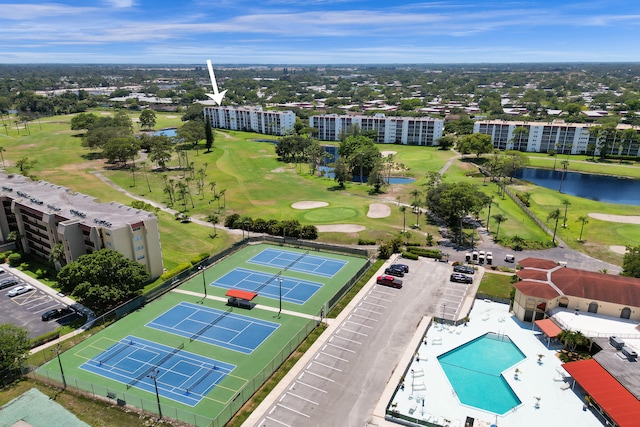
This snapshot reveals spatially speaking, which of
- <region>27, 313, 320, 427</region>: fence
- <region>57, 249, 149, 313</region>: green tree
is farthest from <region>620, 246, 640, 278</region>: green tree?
<region>57, 249, 149, 313</region>: green tree

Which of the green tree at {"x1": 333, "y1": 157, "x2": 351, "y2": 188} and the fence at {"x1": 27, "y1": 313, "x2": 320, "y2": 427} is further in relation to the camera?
the green tree at {"x1": 333, "y1": 157, "x2": 351, "y2": 188}

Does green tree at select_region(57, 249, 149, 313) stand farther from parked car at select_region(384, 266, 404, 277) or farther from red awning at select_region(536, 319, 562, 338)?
red awning at select_region(536, 319, 562, 338)

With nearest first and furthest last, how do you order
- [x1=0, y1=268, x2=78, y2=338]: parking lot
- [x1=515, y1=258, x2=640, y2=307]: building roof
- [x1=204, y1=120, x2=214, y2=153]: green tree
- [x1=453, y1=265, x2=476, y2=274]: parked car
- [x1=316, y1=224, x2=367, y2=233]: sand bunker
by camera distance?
1. [x1=515, y1=258, x2=640, y2=307]: building roof
2. [x1=0, y1=268, x2=78, y2=338]: parking lot
3. [x1=453, y1=265, x2=476, y2=274]: parked car
4. [x1=316, y1=224, x2=367, y2=233]: sand bunker
5. [x1=204, y1=120, x2=214, y2=153]: green tree

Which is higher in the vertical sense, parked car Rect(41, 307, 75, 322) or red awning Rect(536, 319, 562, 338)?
red awning Rect(536, 319, 562, 338)

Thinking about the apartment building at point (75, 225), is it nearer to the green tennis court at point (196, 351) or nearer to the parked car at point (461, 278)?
the green tennis court at point (196, 351)

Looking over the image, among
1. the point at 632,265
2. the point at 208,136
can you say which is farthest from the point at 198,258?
the point at 208,136

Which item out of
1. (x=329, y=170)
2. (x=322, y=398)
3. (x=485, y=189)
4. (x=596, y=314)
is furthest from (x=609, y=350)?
(x=329, y=170)

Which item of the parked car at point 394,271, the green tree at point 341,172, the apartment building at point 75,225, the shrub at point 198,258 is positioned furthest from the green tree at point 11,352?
the green tree at point 341,172

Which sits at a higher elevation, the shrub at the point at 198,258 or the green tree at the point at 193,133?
the green tree at the point at 193,133
